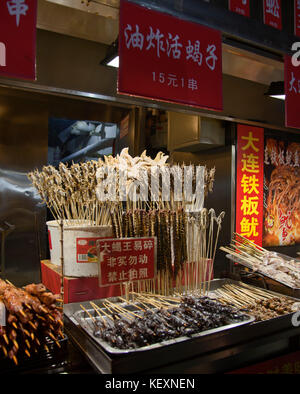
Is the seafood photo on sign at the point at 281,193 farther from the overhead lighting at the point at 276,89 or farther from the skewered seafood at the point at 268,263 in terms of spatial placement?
the skewered seafood at the point at 268,263

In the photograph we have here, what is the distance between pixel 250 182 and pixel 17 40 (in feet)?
9.68

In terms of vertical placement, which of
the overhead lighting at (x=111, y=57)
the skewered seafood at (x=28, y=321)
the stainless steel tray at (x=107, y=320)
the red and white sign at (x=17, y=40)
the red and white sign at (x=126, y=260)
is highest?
the overhead lighting at (x=111, y=57)

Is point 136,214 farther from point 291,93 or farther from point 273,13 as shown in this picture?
point 273,13

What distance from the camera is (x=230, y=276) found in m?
2.84

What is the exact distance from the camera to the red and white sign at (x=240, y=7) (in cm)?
227

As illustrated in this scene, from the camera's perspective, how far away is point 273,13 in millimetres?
2486

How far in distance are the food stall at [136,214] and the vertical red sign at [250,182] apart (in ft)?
0.12

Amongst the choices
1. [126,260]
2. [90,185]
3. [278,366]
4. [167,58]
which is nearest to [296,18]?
[167,58]

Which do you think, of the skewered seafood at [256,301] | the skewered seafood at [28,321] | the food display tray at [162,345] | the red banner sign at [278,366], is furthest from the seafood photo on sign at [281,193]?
the skewered seafood at [28,321]

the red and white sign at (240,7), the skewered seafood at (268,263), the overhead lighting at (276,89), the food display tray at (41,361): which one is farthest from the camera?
the overhead lighting at (276,89)

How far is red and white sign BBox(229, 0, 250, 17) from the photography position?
7.45ft
